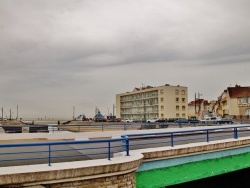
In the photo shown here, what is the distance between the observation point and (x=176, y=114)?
107375mm

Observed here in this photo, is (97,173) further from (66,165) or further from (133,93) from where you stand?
(133,93)

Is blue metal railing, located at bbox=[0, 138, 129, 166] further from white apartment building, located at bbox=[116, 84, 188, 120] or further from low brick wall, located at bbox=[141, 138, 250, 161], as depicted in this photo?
white apartment building, located at bbox=[116, 84, 188, 120]

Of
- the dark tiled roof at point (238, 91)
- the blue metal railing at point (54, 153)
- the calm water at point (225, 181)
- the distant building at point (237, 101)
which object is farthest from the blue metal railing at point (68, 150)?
the dark tiled roof at point (238, 91)

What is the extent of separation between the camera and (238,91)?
3797 inches

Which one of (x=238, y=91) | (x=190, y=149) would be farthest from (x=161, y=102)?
(x=190, y=149)

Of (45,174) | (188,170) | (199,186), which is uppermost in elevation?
(45,174)

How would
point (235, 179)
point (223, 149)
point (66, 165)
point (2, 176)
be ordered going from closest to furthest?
point (2, 176) < point (66, 165) < point (223, 149) < point (235, 179)

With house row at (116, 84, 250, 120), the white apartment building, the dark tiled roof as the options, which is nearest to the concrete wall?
house row at (116, 84, 250, 120)

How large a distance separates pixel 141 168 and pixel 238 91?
92.4m

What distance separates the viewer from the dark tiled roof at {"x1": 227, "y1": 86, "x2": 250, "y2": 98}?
9312 centimetres

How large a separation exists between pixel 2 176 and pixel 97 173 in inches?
102

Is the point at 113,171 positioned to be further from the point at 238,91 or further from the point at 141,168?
the point at 238,91

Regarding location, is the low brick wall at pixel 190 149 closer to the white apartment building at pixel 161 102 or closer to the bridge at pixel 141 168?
the bridge at pixel 141 168

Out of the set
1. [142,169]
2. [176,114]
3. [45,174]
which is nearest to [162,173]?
[142,169]
